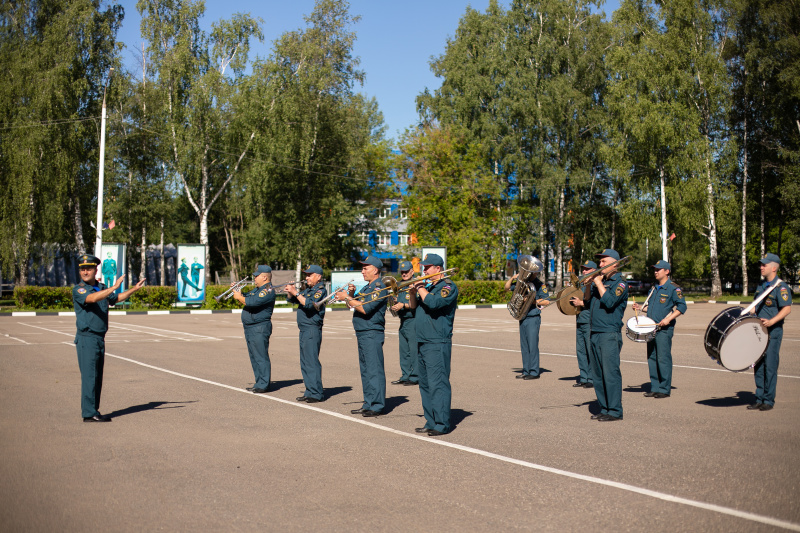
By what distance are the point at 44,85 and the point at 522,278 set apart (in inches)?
1430

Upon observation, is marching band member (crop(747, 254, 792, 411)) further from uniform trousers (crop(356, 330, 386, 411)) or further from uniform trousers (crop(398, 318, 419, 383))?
uniform trousers (crop(398, 318, 419, 383))

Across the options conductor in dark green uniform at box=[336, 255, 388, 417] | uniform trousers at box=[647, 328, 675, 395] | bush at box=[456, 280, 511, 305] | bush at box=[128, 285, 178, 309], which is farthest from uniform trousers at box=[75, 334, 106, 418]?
bush at box=[456, 280, 511, 305]

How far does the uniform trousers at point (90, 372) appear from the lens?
28.1ft

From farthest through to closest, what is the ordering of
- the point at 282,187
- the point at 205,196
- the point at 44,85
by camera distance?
the point at 282,187 < the point at 205,196 < the point at 44,85

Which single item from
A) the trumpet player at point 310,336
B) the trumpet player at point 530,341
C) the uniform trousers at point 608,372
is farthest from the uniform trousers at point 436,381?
the trumpet player at point 530,341

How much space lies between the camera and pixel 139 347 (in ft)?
58.2

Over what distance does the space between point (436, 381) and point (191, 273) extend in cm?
Answer: 2956

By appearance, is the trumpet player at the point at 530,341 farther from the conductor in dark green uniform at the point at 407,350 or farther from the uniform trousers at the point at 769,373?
the uniform trousers at the point at 769,373

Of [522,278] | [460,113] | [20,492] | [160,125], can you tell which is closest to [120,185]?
[160,125]

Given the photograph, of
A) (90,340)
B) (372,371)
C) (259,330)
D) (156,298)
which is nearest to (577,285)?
(372,371)

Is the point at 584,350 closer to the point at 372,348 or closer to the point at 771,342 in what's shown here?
the point at 771,342

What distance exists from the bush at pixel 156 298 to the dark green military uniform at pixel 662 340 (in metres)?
28.9

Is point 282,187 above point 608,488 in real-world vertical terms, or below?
above

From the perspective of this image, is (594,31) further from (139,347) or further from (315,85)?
(139,347)
